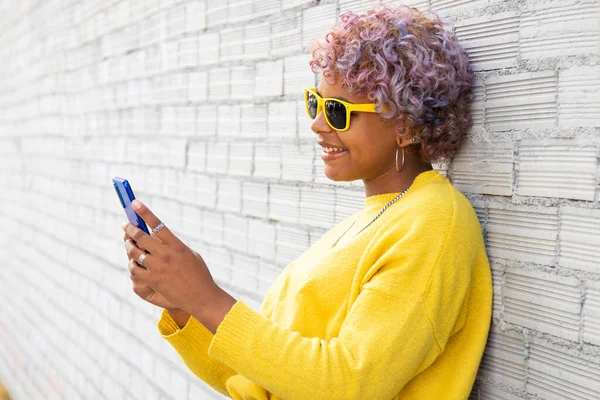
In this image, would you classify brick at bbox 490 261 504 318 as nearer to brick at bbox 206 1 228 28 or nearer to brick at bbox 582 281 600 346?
brick at bbox 582 281 600 346

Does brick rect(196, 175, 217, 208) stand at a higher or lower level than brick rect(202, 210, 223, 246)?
higher

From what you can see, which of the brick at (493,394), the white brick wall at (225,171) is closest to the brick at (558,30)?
the white brick wall at (225,171)

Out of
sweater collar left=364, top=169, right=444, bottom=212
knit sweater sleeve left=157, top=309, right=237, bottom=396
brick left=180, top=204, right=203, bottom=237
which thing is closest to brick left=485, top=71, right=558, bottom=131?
sweater collar left=364, top=169, right=444, bottom=212

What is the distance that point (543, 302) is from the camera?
5.66ft

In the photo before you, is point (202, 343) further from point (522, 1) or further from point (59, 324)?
point (59, 324)

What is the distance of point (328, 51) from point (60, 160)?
447 cm

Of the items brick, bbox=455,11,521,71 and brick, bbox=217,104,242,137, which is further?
brick, bbox=217,104,242,137

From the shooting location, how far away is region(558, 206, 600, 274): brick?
62.5 inches

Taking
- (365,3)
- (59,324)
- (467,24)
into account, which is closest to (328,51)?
(467,24)

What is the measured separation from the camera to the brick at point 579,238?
1.59 meters

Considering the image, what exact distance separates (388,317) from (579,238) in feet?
1.54

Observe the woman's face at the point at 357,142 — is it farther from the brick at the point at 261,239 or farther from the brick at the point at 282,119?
the brick at the point at 261,239

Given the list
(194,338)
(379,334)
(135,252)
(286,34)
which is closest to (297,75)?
(286,34)

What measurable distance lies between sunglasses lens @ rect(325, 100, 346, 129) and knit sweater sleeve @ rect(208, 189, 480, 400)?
35cm
